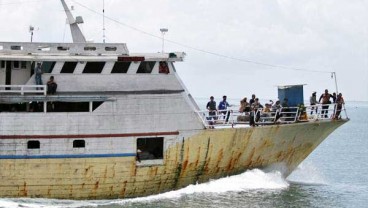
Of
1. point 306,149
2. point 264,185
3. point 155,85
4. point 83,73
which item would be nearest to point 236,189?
point 264,185

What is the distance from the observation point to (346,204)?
A: 78.4ft

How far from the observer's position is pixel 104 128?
2106 centimetres

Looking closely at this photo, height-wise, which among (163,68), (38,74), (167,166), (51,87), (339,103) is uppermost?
(163,68)

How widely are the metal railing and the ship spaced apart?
0.42ft

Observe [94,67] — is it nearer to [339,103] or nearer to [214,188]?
[214,188]

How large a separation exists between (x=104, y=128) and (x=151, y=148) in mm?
1675

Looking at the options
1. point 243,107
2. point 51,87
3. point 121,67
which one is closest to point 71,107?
point 51,87

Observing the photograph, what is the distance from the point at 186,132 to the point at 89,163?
309 cm

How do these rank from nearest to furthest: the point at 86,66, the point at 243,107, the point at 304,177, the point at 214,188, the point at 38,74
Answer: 1. the point at 38,74
2. the point at 86,66
3. the point at 214,188
4. the point at 243,107
5. the point at 304,177

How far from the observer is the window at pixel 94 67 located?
21.6m

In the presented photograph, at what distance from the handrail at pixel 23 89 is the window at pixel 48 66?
24.3 inches

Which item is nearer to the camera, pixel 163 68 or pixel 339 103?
pixel 163 68

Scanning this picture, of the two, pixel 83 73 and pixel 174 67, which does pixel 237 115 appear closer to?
pixel 174 67

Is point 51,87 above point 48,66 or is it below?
below
